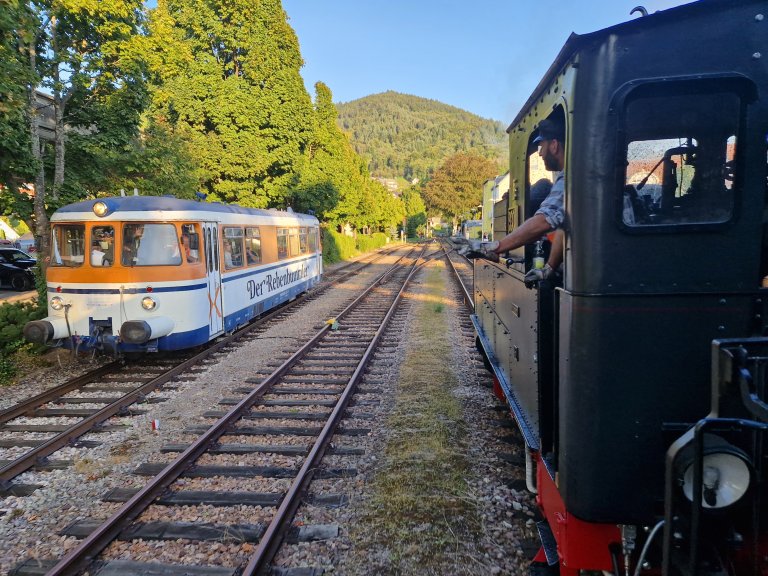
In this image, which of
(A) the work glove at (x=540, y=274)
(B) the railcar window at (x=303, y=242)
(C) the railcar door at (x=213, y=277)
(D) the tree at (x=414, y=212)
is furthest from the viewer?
(D) the tree at (x=414, y=212)

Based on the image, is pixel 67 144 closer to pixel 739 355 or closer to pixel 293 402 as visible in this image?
pixel 293 402

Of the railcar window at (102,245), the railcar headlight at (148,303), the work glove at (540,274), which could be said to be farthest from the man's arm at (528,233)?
the railcar window at (102,245)

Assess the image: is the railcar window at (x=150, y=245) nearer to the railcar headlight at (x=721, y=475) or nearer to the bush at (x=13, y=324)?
the bush at (x=13, y=324)

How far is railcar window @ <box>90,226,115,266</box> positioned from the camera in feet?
27.2

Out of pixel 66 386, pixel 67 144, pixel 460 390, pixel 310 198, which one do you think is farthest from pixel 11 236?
pixel 460 390

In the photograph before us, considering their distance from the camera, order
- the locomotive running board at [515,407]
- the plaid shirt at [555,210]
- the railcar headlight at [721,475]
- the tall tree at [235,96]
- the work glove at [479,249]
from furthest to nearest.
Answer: the tall tree at [235,96], the locomotive running board at [515,407], the work glove at [479,249], the plaid shirt at [555,210], the railcar headlight at [721,475]

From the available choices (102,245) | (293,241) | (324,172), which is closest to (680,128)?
(102,245)

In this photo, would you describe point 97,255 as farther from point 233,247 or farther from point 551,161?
point 551,161

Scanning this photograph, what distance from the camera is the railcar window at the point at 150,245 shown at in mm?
8344

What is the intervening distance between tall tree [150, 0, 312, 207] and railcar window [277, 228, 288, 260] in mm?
4502

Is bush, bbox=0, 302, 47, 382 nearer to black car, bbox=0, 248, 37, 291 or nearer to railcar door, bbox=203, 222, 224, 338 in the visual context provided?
railcar door, bbox=203, 222, 224, 338

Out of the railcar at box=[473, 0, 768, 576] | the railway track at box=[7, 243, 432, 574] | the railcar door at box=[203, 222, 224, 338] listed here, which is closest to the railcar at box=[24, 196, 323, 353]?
the railcar door at box=[203, 222, 224, 338]

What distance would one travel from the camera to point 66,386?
7500mm

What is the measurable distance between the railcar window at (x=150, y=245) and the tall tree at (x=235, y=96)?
9463 mm
